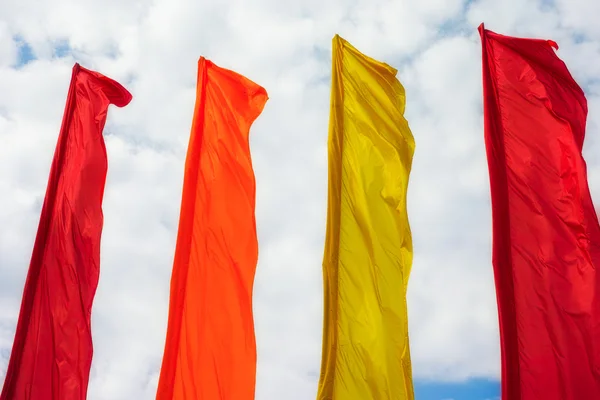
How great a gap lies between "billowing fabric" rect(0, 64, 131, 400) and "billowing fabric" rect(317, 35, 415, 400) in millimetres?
3764

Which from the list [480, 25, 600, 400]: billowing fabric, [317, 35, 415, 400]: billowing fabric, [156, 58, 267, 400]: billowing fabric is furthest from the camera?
[156, 58, 267, 400]: billowing fabric

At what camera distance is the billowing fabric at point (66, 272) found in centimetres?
1092

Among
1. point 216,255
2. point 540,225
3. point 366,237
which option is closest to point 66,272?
point 216,255

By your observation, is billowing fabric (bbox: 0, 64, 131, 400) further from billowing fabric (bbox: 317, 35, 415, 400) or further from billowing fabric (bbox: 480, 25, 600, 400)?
billowing fabric (bbox: 480, 25, 600, 400)

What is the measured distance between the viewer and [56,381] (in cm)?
1091

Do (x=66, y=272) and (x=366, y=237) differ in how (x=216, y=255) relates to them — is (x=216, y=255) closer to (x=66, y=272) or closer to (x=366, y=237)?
(x=66, y=272)

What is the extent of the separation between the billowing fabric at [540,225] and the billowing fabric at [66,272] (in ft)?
20.6

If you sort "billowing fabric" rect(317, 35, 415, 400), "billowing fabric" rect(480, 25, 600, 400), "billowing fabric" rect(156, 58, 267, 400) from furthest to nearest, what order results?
"billowing fabric" rect(156, 58, 267, 400) < "billowing fabric" rect(317, 35, 415, 400) < "billowing fabric" rect(480, 25, 600, 400)

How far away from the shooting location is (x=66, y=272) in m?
11.8

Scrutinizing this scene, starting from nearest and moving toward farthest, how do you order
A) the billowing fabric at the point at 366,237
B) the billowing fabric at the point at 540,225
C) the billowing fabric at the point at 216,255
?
the billowing fabric at the point at 540,225, the billowing fabric at the point at 366,237, the billowing fabric at the point at 216,255

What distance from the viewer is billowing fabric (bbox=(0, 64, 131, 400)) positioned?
10922 mm

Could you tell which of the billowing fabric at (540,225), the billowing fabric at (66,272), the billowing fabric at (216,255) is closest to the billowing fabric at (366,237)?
the billowing fabric at (216,255)

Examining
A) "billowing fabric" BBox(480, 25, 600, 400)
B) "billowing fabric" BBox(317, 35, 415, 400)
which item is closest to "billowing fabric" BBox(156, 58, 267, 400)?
"billowing fabric" BBox(317, 35, 415, 400)

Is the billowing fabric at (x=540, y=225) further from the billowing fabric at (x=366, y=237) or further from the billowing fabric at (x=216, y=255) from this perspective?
the billowing fabric at (x=216, y=255)
